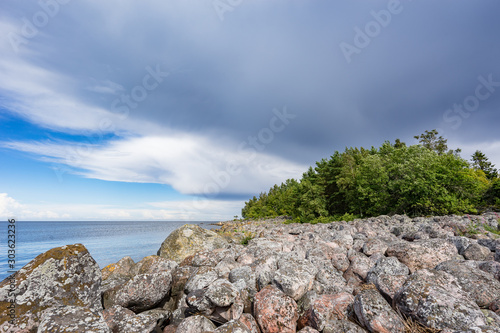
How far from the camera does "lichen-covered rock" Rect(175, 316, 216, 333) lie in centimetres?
406

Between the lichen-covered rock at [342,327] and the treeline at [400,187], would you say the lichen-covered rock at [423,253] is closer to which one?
the lichen-covered rock at [342,327]

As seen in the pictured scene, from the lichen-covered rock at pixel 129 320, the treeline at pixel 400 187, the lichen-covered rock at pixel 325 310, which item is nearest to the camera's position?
the lichen-covered rock at pixel 325 310

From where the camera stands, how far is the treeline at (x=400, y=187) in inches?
917

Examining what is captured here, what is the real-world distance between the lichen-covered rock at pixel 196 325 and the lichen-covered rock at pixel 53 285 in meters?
2.01

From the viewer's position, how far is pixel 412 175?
968 inches

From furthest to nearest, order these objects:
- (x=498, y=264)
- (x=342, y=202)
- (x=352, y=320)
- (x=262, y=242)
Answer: (x=342, y=202) → (x=262, y=242) → (x=498, y=264) → (x=352, y=320)

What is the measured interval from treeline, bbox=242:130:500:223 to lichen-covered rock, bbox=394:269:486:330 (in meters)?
23.7

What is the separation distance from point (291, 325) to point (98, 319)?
10.4 ft

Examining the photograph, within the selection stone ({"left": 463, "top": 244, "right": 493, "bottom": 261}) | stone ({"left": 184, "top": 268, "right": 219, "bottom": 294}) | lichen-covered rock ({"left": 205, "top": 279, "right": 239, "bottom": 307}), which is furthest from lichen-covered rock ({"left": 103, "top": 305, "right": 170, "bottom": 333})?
stone ({"left": 463, "top": 244, "right": 493, "bottom": 261})

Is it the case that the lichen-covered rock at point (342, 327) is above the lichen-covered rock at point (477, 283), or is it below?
below

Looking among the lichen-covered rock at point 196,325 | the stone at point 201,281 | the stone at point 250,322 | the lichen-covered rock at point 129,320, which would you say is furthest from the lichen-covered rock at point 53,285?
the stone at point 250,322

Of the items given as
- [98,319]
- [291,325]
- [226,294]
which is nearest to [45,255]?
[98,319]

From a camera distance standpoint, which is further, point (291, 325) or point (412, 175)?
point (412, 175)

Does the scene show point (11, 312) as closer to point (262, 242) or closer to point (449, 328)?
point (262, 242)
